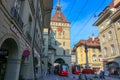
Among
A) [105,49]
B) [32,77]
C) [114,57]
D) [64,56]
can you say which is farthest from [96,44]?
[32,77]

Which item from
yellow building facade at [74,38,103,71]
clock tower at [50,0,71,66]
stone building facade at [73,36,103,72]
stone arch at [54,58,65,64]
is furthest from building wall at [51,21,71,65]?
yellow building facade at [74,38,103,71]

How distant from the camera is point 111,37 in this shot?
91.0 feet

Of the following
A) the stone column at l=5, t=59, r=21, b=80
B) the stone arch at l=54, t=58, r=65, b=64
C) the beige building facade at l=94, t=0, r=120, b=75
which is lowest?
the stone column at l=5, t=59, r=21, b=80

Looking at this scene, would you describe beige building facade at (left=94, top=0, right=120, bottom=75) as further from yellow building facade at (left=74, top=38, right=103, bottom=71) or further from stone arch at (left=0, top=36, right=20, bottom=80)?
stone arch at (left=0, top=36, right=20, bottom=80)

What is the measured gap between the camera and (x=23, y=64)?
35.1ft

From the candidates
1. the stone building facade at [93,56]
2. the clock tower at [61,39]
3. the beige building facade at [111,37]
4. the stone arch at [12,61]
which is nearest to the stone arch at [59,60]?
the clock tower at [61,39]

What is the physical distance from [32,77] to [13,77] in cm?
533

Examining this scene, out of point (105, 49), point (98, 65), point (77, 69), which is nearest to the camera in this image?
point (105, 49)

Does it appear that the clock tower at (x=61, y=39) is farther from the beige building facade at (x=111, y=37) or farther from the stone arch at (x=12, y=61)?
the stone arch at (x=12, y=61)

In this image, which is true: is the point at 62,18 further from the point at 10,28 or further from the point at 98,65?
the point at 10,28

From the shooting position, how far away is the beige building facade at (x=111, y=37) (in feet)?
82.2

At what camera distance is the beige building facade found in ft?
82.2

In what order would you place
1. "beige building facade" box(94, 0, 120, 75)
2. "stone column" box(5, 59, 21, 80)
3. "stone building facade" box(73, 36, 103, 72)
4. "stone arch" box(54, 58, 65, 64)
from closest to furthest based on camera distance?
"stone column" box(5, 59, 21, 80)
"beige building facade" box(94, 0, 120, 75)
"stone building facade" box(73, 36, 103, 72)
"stone arch" box(54, 58, 65, 64)

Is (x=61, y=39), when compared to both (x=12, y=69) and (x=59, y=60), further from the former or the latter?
(x=12, y=69)
